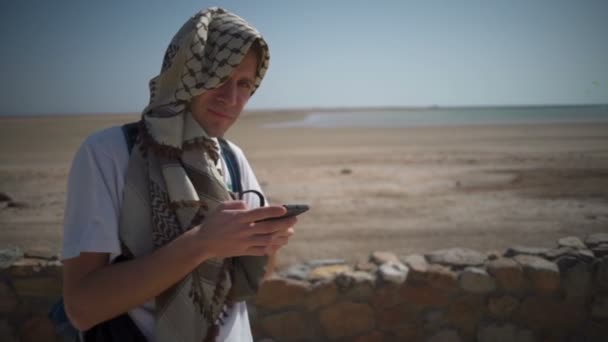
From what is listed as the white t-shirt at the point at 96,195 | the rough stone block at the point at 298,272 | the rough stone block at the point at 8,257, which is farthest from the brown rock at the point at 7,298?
the white t-shirt at the point at 96,195

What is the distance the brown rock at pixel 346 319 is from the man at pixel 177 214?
1.95 metres

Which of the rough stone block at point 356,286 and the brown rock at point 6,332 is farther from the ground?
the rough stone block at point 356,286

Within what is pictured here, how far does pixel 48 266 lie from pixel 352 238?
4.84 metres

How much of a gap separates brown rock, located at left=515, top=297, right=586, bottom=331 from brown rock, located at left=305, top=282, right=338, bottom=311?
4.96 ft

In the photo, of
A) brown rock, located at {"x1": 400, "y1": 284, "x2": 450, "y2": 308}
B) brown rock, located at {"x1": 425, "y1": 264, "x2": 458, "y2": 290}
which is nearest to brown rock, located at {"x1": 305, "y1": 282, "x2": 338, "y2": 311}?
brown rock, located at {"x1": 400, "y1": 284, "x2": 450, "y2": 308}

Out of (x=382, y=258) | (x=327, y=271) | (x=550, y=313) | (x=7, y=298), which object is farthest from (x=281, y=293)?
(x=550, y=313)

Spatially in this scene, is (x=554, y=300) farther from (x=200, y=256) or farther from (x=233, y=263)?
(x=200, y=256)

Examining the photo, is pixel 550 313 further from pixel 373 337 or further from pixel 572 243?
pixel 373 337

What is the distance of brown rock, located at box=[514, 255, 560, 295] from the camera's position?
3.43 meters

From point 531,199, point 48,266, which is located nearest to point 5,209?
point 48,266

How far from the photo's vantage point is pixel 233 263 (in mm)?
1502

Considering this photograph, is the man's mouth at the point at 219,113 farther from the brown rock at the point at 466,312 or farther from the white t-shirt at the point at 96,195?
the brown rock at the point at 466,312

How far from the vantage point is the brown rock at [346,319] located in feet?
11.0

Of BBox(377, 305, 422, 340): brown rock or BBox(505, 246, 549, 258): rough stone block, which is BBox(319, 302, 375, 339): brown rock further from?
BBox(505, 246, 549, 258): rough stone block
